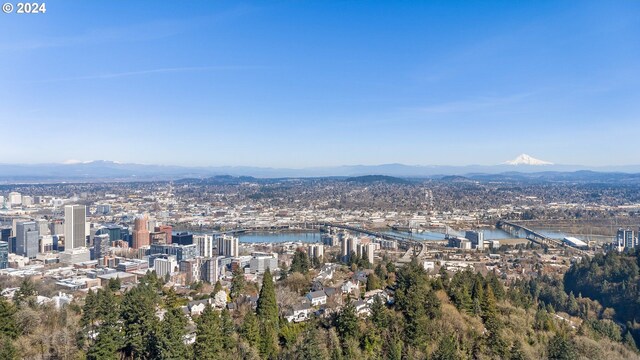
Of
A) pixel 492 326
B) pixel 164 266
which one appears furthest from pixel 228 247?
pixel 492 326

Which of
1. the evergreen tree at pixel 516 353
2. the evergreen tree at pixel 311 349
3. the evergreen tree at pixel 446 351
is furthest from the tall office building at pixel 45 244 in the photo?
the evergreen tree at pixel 516 353

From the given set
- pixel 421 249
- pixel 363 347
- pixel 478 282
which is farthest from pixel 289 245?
pixel 363 347

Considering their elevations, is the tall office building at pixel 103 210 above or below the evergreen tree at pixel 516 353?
below

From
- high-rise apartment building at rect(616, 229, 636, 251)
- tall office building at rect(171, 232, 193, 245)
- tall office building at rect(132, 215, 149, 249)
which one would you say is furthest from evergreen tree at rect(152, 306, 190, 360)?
high-rise apartment building at rect(616, 229, 636, 251)

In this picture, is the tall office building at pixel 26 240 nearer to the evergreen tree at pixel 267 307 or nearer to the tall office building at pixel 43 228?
the tall office building at pixel 43 228

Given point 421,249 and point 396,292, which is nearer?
point 396,292

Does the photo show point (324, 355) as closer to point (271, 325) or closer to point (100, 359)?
point (271, 325)

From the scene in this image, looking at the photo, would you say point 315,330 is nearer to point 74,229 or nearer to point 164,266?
point 164,266
